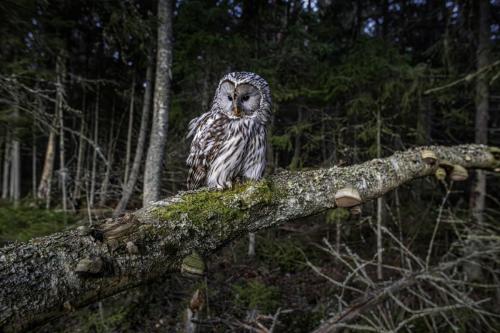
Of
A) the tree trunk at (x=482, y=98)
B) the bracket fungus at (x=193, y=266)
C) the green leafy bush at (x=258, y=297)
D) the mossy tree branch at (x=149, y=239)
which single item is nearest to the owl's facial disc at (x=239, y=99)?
the mossy tree branch at (x=149, y=239)

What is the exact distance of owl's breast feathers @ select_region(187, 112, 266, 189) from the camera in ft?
9.27

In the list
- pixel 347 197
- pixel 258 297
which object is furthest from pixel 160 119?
pixel 347 197

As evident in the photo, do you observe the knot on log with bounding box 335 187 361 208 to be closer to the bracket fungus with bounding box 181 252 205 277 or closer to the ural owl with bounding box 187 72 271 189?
the ural owl with bounding box 187 72 271 189

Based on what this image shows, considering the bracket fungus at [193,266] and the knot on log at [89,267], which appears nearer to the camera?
the knot on log at [89,267]

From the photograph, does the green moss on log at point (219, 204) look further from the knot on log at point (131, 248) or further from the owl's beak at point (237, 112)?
the owl's beak at point (237, 112)

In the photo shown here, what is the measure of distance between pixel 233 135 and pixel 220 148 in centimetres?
18

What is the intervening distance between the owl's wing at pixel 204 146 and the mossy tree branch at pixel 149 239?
87 centimetres

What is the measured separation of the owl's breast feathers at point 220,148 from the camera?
2.82 metres

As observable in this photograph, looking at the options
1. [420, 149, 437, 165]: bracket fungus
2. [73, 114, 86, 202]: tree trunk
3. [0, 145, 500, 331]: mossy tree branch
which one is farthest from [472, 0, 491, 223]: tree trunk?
[73, 114, 86, 202]: tree trunk

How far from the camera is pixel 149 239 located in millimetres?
1522

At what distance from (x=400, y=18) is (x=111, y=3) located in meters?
10.2

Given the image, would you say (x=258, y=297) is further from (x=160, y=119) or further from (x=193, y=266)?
(x=193, y=266)

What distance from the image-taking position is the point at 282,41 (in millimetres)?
7578

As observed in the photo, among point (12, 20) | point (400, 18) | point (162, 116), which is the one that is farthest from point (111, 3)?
point (400, 18)
